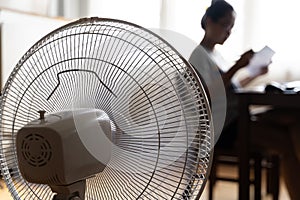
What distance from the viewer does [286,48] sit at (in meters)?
2.68

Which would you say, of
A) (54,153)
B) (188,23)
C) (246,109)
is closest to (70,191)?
(54,153)

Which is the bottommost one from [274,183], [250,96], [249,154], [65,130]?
[274,183]

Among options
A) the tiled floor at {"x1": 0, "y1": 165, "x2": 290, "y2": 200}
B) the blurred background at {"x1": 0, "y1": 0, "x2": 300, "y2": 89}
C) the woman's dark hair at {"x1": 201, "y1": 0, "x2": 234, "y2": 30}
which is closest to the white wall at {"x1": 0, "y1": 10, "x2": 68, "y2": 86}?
the blurred background at {"x1": 0, "y1": 0, "x2": 300, "y2": 89}

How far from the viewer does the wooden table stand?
167 cm

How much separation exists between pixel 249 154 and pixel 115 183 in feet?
3.99

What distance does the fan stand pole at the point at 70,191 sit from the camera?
0.69 meters

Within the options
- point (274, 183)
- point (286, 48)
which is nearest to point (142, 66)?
point (274, 183)

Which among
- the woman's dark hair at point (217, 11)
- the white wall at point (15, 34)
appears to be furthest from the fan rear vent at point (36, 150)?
the white wall at point (15, 34)

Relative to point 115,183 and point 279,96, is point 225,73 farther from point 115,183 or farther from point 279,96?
Answer: point 115,183

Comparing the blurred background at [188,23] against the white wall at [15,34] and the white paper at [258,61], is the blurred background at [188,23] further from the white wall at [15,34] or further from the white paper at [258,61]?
the white paper at [258,61]

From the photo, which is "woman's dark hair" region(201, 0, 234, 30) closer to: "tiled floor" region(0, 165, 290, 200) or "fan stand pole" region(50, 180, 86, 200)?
"fan stand pole" region(50, 180, 86, 200)

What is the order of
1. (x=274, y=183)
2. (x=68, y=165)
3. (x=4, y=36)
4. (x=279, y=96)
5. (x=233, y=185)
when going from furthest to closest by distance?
(x=233, y=185) < (x=4, y=36) < (x=274, y=183) < (x=279, y=96) < (x=68, y=165)

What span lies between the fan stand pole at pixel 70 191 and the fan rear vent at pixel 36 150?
0.06 meters

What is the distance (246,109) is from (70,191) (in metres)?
1.20
